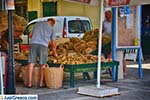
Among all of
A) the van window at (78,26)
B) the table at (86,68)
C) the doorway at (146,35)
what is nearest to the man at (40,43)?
the table at (86,68)

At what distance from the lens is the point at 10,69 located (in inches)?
376

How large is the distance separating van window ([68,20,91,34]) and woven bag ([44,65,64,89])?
6996 mm

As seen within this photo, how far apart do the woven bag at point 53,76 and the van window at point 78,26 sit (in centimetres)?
700

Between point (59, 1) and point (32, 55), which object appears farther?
point (59, 1)

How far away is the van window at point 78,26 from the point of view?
18188 millimetres

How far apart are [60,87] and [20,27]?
6.86ft

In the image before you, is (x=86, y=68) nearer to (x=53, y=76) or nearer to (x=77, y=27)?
(x=53, y=76)

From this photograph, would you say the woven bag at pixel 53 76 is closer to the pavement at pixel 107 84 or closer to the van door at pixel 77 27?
the pavement at pixel 107 84

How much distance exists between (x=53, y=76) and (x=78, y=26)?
7.45m

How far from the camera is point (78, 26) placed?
60.1 feet

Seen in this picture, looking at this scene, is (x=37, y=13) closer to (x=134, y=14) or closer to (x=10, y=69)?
(x=134, y=14)

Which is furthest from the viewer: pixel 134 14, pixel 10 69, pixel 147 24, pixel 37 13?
pixel 37 13

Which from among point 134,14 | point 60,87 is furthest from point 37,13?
point 60,87

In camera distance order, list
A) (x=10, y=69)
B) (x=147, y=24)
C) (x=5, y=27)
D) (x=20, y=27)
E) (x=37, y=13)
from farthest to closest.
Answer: (x=37, y=13) < (x=147, y=24) < (x=20, y=27) < (x=5, y=27) < (x=10, y=69)
